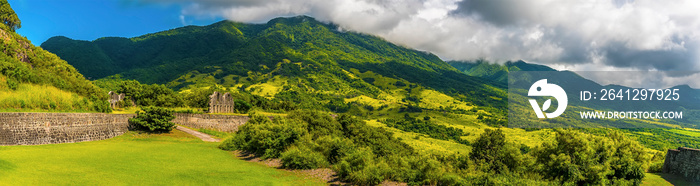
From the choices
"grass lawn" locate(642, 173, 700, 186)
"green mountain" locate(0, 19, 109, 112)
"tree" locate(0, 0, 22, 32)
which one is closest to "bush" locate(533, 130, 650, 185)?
"grass lawn" locate(642, 173, 700, 186)

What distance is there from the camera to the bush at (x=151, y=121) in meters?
28.4

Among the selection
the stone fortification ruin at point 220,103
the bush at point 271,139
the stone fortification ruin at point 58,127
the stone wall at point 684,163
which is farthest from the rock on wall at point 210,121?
the stone wall at point 684,163

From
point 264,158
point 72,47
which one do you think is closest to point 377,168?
point 264,158

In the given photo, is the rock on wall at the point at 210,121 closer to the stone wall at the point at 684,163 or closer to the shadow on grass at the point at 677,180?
the shadow on grass at the point at 677,180

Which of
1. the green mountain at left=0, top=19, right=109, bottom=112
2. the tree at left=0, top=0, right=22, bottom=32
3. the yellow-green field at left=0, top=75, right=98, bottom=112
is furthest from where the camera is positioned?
the tree at left=0, top=0, right=22, bottom=32

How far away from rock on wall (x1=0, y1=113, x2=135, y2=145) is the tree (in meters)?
27.5

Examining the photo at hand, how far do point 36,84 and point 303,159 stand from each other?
79.5 feet

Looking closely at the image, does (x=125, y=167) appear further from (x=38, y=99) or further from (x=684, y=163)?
(x=684, y=163)

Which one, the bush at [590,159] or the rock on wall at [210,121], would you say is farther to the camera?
the rock on wall at [210,121]

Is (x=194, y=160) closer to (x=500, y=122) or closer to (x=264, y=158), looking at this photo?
(x=264, y=158)

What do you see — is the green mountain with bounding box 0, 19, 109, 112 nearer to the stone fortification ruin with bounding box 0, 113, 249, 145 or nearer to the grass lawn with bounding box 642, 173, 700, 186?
the stone fortification ruin with bounding box 0, 113, 249, 145

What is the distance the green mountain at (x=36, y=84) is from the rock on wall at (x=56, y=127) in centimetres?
316

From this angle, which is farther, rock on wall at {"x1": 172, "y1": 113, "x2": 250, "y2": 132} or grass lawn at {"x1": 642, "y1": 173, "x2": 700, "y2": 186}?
rock on wall at {"x1": 172, "y1": 113, "x2": 250, "y2": 132}

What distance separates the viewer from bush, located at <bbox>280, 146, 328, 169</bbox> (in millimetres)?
16891
